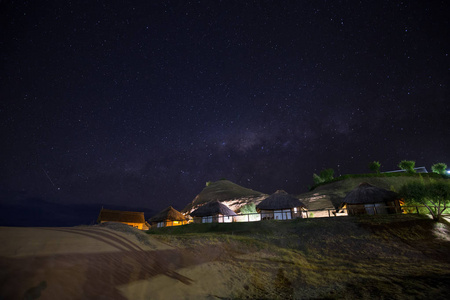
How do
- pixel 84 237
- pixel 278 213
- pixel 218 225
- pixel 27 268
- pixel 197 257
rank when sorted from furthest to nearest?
pixel 278 213, pixel 218 225, pixel 197 257, pixel 84 237, pixel 27 268

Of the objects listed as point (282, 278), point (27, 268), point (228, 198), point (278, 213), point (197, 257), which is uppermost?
point (228, 198)

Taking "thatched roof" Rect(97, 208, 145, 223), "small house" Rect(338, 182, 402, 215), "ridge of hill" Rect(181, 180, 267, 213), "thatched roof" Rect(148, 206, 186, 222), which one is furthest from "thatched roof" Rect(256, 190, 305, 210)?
"thatched roof" Rect(97, 208, 145, 223)

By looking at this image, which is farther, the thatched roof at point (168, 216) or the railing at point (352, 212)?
the thatched roof at point (168, 216)

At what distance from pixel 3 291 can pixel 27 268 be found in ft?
3.44

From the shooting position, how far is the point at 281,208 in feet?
108

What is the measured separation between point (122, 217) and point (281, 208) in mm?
38620

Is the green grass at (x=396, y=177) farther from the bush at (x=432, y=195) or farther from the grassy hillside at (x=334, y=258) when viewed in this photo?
the grassy hillside at (x=334, y=258)

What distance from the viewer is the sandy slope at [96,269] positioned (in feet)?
18.9

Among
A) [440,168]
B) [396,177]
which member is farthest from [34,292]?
[440,168]

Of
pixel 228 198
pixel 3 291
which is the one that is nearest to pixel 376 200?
pixel 3 291

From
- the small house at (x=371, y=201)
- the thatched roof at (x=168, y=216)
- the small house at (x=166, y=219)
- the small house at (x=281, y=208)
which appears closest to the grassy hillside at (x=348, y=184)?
the small house at (x=281, y=208)

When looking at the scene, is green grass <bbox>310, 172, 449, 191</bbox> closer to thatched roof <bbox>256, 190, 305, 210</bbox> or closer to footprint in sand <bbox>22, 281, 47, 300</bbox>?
thatched roof <bbox>256, 190, 305, 210</bbox>

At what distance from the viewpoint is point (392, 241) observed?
53.8ft

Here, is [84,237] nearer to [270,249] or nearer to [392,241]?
[270,249]
